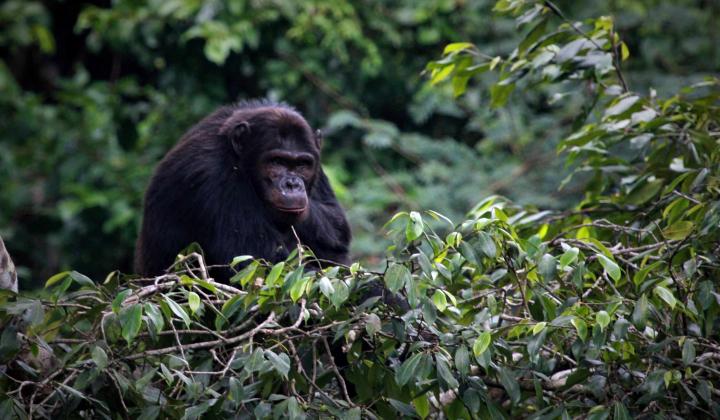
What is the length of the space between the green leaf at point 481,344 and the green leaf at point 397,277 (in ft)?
0.96

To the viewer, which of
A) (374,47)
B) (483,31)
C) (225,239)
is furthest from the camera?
(483,31)

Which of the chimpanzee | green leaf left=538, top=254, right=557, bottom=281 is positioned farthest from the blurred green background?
green leaf left=538, top=254, right=557, bottom=281

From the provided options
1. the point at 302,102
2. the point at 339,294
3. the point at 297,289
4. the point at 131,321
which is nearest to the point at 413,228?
the point at 339,294

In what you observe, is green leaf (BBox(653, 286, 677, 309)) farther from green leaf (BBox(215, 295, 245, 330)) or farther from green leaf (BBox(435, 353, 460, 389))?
green leaf (BBox(215, 295, 245, 330))

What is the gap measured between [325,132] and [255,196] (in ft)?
15.0

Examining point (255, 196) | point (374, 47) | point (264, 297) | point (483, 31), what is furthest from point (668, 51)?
point (264, 297)

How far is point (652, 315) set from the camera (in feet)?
10.6

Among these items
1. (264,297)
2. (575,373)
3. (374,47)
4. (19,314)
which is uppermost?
(19,314)

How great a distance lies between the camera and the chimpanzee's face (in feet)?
15.2

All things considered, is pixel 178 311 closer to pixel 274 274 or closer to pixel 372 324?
pixel 274 274

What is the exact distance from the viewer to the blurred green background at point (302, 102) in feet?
28.1

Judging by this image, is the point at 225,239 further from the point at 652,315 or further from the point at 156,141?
the point at 156,141

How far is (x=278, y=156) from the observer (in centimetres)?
479

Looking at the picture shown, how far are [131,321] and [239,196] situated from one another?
1.87 metres
